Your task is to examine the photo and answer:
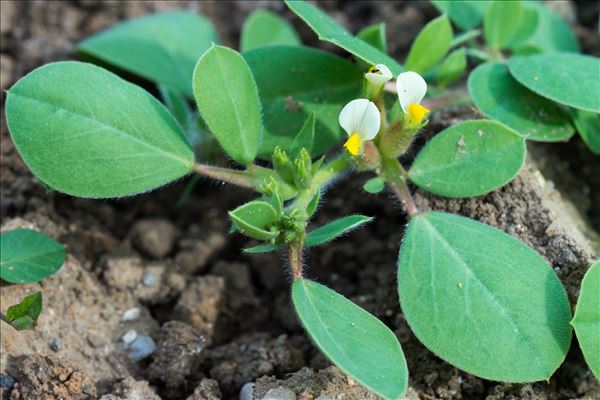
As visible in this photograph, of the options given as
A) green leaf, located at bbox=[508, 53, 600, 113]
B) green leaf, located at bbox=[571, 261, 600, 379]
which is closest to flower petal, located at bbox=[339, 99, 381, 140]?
green leaf, located at bbox=[508, 53, 600, 113]

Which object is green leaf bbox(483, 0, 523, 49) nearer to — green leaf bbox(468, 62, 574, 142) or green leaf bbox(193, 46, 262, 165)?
green leaf bbox(468, 62, 574, 142)

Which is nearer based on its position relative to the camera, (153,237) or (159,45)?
(153,237)

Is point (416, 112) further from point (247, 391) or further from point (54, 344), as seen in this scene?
point (54, 344)

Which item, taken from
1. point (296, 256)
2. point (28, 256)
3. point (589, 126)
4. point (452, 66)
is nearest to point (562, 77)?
point (589, 126)

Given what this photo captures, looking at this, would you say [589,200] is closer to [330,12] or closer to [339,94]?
[339,94]

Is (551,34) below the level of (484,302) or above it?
above

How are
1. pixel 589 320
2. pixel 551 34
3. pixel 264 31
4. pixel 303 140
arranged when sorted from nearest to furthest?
pixel 589 320, pixel 303 140, pixel 551 34, pixel 264 31

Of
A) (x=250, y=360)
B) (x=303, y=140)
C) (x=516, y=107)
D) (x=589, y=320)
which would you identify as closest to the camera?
(x=589, y=320)
